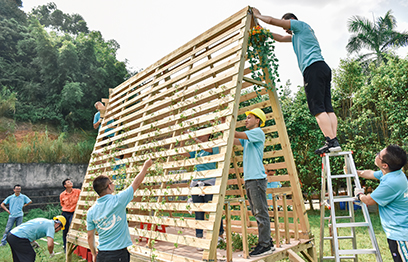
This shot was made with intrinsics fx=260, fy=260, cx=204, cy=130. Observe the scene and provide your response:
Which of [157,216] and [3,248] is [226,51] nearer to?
[157,216]

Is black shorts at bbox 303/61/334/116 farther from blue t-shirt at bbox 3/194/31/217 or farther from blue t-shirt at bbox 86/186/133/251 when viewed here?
blue t-shirt at bbox 3/194/31/217

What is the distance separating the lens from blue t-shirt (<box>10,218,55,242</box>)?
4.20m

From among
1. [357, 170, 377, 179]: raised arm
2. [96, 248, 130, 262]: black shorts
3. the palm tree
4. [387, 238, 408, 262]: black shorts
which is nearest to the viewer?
[387, 238, 408, 262]: black shorts

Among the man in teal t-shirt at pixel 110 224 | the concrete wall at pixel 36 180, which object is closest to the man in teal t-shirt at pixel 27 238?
the man in teal t-shirt at pixel 110 224

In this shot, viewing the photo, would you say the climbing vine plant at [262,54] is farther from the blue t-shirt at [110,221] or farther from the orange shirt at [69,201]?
the orange shirt at [69,201]

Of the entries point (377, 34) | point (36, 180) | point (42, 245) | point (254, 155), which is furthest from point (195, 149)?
point (377, 34)

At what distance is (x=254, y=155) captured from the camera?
3629 mm

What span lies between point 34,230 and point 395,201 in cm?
506

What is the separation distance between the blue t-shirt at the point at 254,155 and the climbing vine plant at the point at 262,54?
893 millimetres

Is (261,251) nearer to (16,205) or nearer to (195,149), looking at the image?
(195,149)

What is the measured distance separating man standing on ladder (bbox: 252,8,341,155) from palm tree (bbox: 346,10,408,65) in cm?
2287

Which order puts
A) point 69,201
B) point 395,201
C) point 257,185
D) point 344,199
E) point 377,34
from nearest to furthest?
1. point 395,201
2. point 344,199
3. point 257,185
4. point 69,201
5. point 377,34

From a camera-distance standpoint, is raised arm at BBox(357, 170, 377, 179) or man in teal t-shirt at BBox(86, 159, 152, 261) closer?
A: man in teal t-shirt at BBox(86, 159, 152, 261)

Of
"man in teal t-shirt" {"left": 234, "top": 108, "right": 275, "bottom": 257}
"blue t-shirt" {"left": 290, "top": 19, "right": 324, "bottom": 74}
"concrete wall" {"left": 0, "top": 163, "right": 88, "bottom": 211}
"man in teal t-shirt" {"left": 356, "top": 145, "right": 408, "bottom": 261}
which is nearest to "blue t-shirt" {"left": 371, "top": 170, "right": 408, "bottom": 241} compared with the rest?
"man in teal t-shirt" {"left": 356, "top": 145, "right": 408, "bottom": 261}
